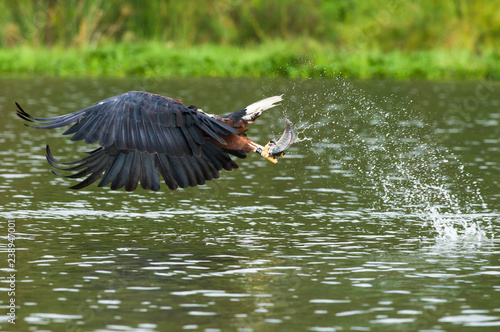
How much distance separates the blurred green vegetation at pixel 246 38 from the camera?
4244 centimetres

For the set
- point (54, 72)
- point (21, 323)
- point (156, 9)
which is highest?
point (156, 9)

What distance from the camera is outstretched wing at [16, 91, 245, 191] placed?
10.7 m

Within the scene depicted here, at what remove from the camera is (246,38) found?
50.9 metres

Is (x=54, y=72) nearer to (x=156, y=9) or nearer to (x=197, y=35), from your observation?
(x=156, y=9)

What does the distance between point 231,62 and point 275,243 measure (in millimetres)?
33049

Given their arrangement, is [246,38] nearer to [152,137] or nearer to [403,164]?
[403,164]

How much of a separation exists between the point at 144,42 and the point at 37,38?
4.92 metres

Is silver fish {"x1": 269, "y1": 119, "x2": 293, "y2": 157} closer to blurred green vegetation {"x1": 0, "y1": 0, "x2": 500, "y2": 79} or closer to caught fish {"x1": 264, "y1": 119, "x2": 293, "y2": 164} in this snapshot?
caught fish {"x1": 264, "y1": 119, "x2": 293, "y2": 164}

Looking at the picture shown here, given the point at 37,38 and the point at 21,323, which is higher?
the point at 37,38

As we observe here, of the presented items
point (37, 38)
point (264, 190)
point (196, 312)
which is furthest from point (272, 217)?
point (37, 38)

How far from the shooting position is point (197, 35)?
49562mm
